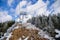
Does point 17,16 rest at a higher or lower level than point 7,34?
higher

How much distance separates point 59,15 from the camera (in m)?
2.72

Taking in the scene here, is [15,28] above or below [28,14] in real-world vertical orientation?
below

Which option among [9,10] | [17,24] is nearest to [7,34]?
[17,24]

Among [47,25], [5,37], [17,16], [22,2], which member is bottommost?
[5,37]

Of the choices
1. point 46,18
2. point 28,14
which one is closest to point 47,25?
point 46,18

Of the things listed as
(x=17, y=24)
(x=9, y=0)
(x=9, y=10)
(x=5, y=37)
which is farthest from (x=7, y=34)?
(x=9, y=0)

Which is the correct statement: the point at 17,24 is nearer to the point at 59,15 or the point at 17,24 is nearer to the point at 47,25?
the point at 47,25

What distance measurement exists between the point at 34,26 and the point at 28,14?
240 mm

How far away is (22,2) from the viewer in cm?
292

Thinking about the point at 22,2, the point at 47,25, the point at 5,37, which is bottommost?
the point at 5,37

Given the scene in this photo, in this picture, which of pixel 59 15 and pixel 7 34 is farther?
pixel 7 34

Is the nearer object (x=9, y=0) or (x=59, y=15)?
(x=59, y=15)

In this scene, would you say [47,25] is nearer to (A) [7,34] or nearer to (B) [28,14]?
(B) [28,14]

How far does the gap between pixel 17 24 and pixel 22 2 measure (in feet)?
1.32
